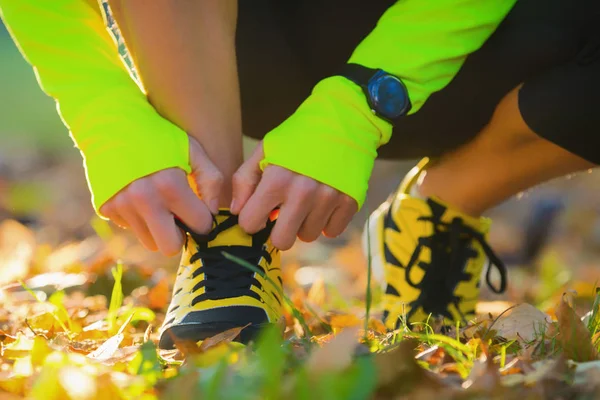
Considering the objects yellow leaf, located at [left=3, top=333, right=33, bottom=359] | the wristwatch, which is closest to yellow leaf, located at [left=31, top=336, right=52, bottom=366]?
yellow leaf, located at [left=3, top=333, right=33, bottom=359]

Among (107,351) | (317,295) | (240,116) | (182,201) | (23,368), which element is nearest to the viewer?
(23,368)

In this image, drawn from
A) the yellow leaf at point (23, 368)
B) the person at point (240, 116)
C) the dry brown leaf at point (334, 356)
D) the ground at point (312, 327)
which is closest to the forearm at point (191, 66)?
the person at point (240, 116)

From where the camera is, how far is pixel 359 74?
119 centimetres

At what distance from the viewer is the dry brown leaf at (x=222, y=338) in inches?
40.5

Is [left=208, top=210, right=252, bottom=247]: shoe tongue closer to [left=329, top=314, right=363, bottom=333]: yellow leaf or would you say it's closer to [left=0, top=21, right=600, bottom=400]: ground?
[left=0, top=21, right=600, bottom=400]: ground

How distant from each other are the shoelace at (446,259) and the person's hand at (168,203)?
0.58 meters

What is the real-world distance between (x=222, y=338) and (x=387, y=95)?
48cm

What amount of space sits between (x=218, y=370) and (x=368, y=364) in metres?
0.15

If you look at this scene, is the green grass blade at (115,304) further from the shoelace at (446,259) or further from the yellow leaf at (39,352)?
the shoelace at (446,259)

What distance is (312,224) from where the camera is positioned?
1173 millimetres

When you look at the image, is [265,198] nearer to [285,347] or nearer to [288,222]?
[288,222]

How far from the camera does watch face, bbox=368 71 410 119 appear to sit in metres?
1.17

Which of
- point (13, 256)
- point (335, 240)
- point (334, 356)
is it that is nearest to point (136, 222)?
point (334, 356)

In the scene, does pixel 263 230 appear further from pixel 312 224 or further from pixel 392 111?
pixel 392 111
